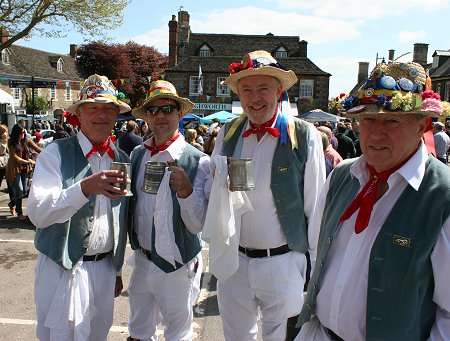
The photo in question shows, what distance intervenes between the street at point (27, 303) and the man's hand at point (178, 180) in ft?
5.65

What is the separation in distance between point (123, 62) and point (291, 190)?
154 feet

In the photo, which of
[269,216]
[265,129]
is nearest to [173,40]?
[265,129]

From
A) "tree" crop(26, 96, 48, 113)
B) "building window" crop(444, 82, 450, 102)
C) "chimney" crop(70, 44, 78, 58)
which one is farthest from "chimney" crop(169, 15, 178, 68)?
"building window" crop(444, 82, 450, 102)

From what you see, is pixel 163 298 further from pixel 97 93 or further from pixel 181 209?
pixel 97 93

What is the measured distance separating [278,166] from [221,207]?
49 centimetres

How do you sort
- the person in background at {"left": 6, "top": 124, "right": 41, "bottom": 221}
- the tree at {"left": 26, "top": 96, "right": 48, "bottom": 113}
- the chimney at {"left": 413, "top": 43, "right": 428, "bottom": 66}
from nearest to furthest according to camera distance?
the person in background at {"left": 6, "top": 124, "right": 41, "bottom": 221} → the tree at {"left": 26, "top": 96, "right": 48, "bottom": 113} → the chimney at {"left": 413, "top": 43, "right": 428, "bottom": 66}

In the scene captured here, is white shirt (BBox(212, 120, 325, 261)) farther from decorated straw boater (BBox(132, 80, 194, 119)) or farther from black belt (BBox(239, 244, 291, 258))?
decorated straw boater (BBox(132, 80, 194, 119))

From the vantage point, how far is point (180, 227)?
276 centimetres

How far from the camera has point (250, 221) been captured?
2.66m

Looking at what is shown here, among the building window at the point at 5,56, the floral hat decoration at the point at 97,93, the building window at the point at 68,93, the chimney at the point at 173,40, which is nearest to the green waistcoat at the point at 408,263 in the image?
the floral hat decoration at the point at 97,93

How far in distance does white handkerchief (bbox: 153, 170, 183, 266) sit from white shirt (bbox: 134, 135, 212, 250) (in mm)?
99

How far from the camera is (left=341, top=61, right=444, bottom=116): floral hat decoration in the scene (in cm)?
157

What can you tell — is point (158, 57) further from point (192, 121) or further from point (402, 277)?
point (402, 277)

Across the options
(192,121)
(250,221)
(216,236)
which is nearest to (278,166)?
(250,221)
